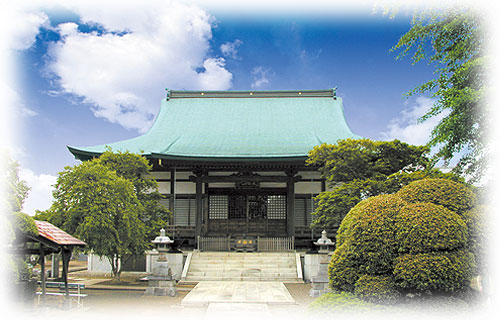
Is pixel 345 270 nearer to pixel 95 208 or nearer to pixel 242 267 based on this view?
pixel 95 208

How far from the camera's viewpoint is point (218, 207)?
20.7 m

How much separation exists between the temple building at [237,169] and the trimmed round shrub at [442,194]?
34.2ft

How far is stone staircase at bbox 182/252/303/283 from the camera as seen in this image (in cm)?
1581

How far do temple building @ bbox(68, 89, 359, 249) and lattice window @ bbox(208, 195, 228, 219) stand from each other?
5cm

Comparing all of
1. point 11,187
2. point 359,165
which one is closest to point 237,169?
point 359,165

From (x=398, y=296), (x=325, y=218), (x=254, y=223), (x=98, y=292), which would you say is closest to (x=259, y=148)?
(x=254, y=223)

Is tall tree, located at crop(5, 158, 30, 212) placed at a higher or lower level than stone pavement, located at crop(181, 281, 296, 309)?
higher

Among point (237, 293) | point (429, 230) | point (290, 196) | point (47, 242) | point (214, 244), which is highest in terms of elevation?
point (290, 196)

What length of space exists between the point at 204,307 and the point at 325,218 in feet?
19.1

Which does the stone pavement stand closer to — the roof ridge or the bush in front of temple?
the bush in front of temple

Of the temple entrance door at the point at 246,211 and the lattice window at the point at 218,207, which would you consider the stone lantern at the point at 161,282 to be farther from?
the lattice window at the point at 218,207

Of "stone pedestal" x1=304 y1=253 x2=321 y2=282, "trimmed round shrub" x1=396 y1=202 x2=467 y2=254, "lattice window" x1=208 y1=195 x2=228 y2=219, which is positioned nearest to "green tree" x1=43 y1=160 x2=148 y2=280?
"stone pedestal" x1=304 y1=253 x2=321 y2=282

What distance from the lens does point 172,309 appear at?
33.9 feet

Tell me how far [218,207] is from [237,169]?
9.17ft
